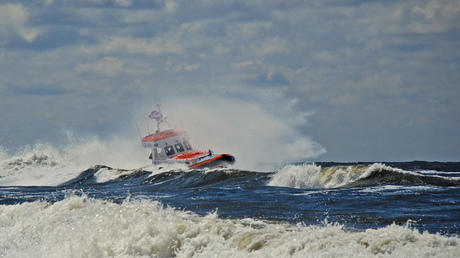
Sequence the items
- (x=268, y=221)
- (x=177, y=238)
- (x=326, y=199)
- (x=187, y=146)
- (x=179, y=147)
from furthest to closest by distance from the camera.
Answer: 1. (x=187, y=146)
2. (x=179, y=147)
3. (x=326, y=199)
4. (x=268, y=221)
5. (x=177, y=238)

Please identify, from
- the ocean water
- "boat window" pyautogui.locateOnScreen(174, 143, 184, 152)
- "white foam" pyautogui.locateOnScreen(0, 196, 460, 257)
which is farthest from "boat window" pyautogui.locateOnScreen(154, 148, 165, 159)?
"white foam" pyautogui.locateOnScreen(0, 196, 460, 257)

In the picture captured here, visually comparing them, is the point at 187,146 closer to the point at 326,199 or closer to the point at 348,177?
the point at 348,177

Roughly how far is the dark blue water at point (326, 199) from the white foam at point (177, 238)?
570 mm

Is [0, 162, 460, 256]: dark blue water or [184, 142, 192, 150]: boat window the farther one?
[184, 142, 192, 150]: boat window

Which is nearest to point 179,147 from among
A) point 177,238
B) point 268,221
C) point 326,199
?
point 326,199

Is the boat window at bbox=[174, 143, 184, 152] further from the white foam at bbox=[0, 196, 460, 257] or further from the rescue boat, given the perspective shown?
the white foam at bbox=[0, 196, 460, 257]

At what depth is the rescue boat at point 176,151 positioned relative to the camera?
105 ft

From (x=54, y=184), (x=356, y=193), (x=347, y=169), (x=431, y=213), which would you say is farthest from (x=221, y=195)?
(x=54, y=184)

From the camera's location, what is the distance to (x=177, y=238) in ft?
31.2

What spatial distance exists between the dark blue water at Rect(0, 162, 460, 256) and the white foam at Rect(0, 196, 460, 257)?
57cm

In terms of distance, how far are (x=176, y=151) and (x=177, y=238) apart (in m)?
25.3

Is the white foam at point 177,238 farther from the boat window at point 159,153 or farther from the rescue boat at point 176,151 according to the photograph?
the boat window at point 159,153

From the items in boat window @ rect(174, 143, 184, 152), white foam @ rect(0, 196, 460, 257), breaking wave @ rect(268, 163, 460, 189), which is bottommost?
white foam @ rect(0, 196, 460, 257)

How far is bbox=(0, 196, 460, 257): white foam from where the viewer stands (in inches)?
305
